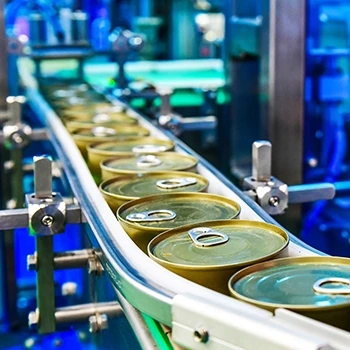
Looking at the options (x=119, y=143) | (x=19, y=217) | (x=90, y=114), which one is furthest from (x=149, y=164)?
(x=90, y=114)

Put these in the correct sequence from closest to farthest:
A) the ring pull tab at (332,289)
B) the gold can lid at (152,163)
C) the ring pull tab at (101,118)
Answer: the ring pull tab at (332,289) → the gold can lid at (152,163) → the ring pull tab at (101,118)

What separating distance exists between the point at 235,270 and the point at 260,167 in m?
0.59

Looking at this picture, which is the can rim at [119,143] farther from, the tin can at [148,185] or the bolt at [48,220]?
the bolt at [48,220]

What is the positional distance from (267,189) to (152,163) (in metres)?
0.31

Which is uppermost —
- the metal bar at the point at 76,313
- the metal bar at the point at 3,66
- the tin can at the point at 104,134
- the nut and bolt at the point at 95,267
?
the metal bar at the point at 3,66

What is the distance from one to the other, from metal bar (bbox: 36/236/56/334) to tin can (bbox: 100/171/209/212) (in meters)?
0.22

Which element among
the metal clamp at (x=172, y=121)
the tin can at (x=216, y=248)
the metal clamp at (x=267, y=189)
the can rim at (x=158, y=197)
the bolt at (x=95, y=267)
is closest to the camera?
the tin can at (x=216, y=248)

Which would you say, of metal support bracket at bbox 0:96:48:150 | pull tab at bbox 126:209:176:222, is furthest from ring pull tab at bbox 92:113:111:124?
pull tab at bbox 126:209:176:222

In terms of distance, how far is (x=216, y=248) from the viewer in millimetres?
1210

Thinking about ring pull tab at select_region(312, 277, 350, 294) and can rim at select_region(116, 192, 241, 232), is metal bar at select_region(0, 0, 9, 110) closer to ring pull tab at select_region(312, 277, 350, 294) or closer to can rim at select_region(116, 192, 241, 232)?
can rim at select_region(116, 192, 241, 232)

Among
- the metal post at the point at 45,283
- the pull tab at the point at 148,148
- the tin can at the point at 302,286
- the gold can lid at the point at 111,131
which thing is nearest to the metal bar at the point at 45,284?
the metal post at the point at 45,283

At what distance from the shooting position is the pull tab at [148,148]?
190cm

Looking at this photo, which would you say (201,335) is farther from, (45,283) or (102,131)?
(102,131)

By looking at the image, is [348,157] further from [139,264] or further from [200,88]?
[139,264]
